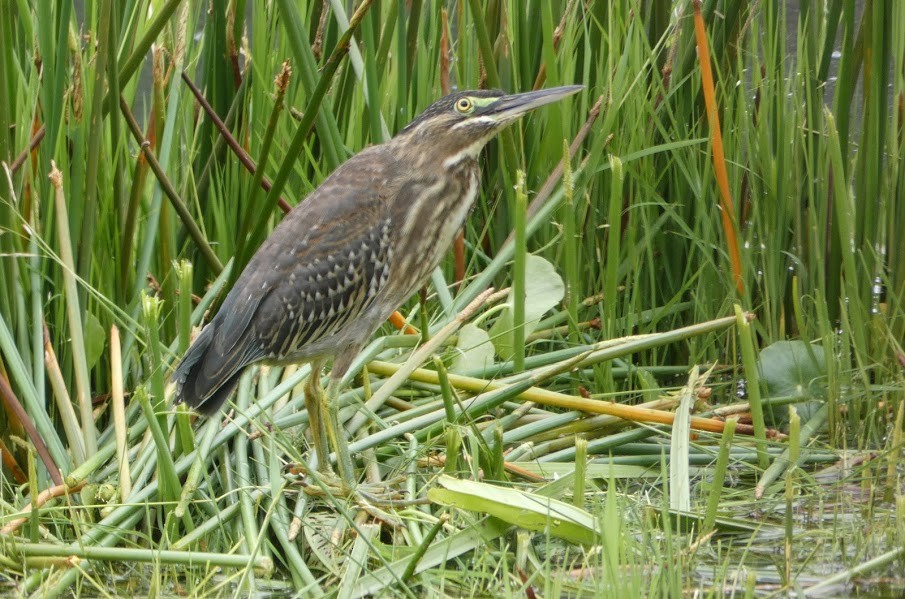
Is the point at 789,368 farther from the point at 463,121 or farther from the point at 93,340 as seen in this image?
the point at 93,340

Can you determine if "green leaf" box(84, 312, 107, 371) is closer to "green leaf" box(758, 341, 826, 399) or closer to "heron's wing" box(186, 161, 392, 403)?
"heron's wing" box(186, 161, 392, 403)

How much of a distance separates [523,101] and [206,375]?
118 centimetres

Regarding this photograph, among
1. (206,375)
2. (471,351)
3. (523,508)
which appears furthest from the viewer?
(471,351)

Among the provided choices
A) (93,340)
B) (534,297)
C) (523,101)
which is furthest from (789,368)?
(93,340)

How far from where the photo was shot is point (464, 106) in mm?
3883

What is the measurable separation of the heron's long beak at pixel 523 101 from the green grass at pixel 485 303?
0.22 m

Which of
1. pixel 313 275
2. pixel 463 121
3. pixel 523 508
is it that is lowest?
pixel 523 508

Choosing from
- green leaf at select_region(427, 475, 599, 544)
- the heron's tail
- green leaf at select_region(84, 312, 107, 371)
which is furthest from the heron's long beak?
green leaf at select_region(84, 312, 107, 371)

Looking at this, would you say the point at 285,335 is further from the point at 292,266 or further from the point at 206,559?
the point at 206,559

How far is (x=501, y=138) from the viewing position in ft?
13.8

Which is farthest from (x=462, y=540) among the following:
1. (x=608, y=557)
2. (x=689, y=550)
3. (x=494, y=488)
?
(x=608, y=557)

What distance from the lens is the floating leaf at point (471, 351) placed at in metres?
4.12

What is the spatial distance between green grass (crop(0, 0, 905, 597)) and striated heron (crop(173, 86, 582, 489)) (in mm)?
141

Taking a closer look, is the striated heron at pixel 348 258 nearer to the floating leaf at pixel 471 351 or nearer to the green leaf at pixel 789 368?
the floating leaf at pixel 471 351
